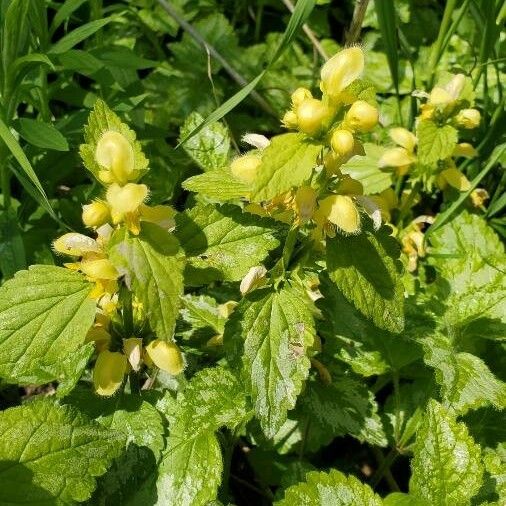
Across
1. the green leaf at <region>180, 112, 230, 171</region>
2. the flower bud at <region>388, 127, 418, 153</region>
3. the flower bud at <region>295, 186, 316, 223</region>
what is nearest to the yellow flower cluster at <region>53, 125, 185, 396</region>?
the flower bud at <region>295, 186, 316, 223</region>

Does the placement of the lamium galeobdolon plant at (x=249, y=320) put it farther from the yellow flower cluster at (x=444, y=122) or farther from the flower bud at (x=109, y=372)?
the yellow flower cluster at (x=444, y=122)

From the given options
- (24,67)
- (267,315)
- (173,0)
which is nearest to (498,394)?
(267,315)

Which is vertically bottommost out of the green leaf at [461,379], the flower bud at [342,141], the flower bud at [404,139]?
the green leaf at [461,379]

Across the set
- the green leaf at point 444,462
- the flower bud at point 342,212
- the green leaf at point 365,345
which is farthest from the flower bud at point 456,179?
the flower bud at point 342,212

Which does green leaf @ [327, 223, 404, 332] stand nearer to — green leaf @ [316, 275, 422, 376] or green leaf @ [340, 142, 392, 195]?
green leaf @ [316, 275, 422, 376]

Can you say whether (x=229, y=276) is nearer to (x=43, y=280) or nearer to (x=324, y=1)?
(x=43, y=280)
